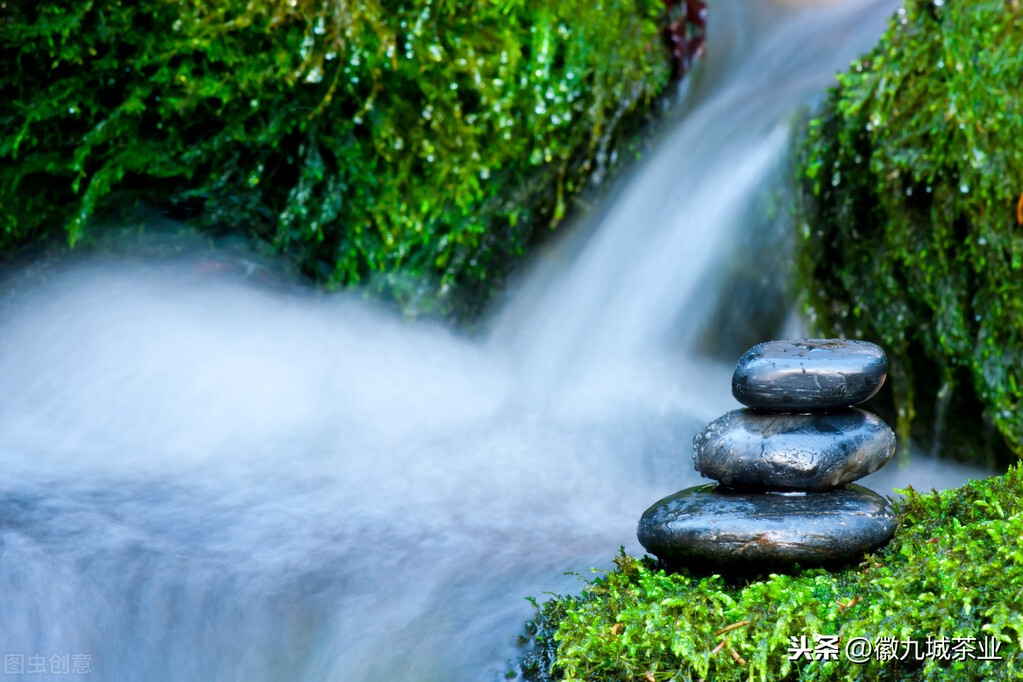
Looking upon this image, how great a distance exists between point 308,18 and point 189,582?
2.62m

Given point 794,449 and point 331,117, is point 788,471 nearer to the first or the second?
point 794,449

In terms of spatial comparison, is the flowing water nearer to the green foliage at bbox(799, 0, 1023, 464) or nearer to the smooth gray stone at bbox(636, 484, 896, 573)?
the green foliage at bbox(799, 0, 1023, 464)

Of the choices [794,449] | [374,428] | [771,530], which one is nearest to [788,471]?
[794,449]

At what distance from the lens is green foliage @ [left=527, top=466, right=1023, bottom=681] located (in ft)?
4.99

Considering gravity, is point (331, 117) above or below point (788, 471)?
above

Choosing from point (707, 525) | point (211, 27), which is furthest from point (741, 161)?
point (211, 27)

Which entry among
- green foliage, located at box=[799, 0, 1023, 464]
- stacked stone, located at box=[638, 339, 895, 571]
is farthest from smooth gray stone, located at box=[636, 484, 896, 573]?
green foliage, located at box=[799, 0, 1023, 464]

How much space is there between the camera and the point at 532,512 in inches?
104

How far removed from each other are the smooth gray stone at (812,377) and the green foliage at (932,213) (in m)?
1.58

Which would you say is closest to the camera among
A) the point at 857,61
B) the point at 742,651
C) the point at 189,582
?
the point at 742,651

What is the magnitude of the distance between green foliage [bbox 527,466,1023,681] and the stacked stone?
2.7 inches

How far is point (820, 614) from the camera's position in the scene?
162 centimetres

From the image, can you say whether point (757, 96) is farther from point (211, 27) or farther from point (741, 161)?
point (211, 27)

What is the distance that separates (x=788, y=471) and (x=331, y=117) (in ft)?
9.58
